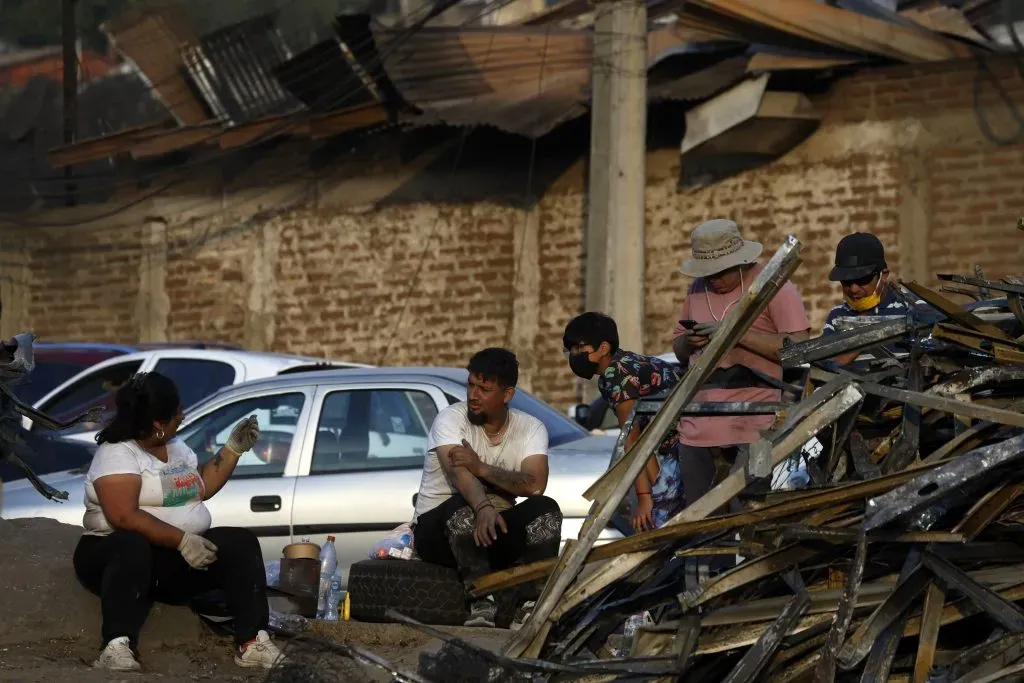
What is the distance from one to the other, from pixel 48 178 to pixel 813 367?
14427 millimetres

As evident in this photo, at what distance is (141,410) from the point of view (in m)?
6.43

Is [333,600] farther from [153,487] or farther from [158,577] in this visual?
[153,487]

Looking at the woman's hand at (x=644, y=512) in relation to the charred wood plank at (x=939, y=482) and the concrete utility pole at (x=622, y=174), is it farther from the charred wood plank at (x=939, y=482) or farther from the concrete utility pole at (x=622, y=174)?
the concrete utility pole at (x=622, y=174)

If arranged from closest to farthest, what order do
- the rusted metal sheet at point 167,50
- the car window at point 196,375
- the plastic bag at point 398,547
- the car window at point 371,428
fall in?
the plastic bag at point 398,547 → the car window at point 371,428 → the car window at point 196,375 → the rusted metal sheet at point 167,50

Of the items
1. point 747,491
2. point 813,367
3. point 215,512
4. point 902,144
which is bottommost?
point 215,512

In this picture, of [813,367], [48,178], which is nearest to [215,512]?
[813,367]

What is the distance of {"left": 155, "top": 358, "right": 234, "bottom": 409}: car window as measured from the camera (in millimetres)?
12000

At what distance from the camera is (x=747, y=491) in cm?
469

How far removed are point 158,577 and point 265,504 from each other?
2.63m

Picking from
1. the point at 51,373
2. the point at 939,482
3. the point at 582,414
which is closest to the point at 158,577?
the point at 939,482

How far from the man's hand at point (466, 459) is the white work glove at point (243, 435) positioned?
0.84m

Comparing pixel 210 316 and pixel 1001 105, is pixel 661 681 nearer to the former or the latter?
pixel 1001 105

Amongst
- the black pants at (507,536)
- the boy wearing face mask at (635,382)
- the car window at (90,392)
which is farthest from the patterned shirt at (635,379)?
the car window at (90,392)

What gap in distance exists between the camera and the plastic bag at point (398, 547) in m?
7.43
